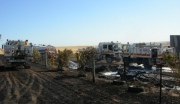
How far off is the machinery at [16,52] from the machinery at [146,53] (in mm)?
10247

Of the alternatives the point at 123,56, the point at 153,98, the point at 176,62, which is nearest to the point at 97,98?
the point at 153,98

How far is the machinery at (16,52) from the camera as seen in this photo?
25188 millimetres

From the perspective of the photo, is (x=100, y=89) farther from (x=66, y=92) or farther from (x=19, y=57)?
(x=19, y=57)

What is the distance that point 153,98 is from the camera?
11.6 meters

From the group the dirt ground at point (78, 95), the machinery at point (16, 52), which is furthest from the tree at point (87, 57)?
the dirt ground at point (78, 95)

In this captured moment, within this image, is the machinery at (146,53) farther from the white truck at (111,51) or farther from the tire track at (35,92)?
the tire track at (35,92)

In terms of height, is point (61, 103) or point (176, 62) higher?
point (176, 62)

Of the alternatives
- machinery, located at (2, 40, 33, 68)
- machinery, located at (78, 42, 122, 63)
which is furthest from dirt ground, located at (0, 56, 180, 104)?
machinery, located at (78, 42, 122, 63)

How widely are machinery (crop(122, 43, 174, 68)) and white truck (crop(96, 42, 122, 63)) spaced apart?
120 inches

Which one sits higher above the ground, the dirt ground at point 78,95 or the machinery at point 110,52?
the machinery at point 110,52

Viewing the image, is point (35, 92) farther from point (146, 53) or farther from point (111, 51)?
point (111, 51)

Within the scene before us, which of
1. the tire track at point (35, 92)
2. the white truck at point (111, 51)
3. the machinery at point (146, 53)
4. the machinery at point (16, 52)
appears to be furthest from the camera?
the white truck at point (111, 51)

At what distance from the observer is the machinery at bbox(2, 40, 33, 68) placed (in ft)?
82.6

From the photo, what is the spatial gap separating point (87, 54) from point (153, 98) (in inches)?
421
